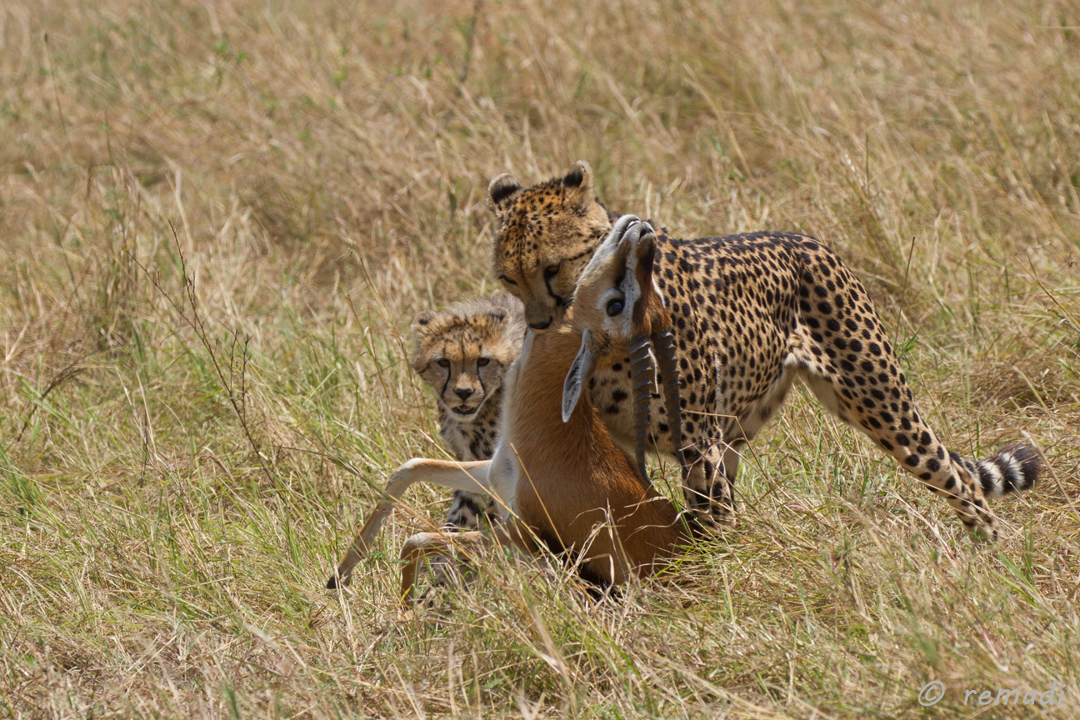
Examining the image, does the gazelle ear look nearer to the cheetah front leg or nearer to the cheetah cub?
the cheetah front leg

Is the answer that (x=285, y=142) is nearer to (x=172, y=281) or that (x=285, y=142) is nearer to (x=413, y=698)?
(x=172, y=281)

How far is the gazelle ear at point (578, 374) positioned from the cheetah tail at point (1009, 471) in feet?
4.78

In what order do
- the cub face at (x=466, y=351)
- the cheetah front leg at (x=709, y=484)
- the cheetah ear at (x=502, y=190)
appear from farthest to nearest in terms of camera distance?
the cub face at (x=466, y=351)
the cheetah ear at (x=502, y=190)
the cheetah front leg at (x=709, y=484)

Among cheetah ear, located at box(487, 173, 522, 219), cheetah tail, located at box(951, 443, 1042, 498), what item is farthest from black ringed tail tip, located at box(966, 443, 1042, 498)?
cheetah ear, located at box(487, 173, 522, 219)

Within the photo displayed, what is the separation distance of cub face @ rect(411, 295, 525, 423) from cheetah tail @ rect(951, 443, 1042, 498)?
1627 millimetres

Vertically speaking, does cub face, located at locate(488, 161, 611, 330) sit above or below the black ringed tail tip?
above

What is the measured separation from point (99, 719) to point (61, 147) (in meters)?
5.88

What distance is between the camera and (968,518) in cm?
378

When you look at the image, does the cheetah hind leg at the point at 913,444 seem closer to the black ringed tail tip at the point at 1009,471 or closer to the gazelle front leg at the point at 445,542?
the black ringed tail tip at the point at 1009,471

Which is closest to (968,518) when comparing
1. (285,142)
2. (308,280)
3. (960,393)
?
(960,393)

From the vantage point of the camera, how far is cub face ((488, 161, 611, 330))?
3.43 metres

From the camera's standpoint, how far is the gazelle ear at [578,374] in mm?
3029

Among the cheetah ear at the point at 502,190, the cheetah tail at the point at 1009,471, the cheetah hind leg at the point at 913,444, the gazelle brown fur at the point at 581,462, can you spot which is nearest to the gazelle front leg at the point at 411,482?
the gazelle brown fur at the point at 581,462

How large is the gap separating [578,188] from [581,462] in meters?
0.90
